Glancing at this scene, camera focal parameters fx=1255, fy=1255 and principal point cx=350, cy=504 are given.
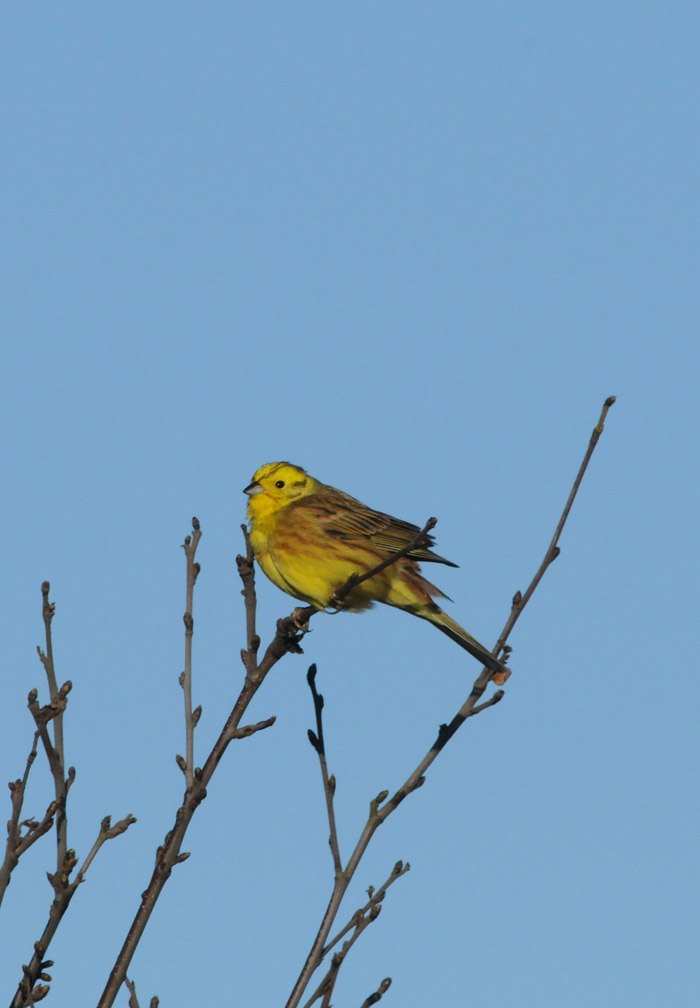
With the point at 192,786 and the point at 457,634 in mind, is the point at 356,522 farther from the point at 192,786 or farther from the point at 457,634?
the point at 192,786

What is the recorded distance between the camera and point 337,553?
7.96 m

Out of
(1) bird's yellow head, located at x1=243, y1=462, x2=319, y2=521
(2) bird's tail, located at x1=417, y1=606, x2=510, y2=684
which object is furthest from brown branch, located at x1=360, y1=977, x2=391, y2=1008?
(1) bird's yellow head, located at x1=243, y1=462, x2=319, y2=521

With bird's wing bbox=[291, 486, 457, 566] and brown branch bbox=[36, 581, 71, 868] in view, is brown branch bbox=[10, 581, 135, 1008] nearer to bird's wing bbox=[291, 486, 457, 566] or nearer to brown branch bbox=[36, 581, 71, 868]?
brown branch bbox=[36, 581, 71, 868]

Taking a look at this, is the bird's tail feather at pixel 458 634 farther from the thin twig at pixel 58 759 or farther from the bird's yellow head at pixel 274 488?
the thin twig at pixel 58 759

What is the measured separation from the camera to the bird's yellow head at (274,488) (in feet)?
28.8

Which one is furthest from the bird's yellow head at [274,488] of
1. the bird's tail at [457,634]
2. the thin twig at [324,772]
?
the thin twig at [324,772]

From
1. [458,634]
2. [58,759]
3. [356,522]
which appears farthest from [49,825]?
[356,522]

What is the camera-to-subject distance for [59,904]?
12.6 ft

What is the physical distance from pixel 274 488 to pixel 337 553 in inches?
44.4

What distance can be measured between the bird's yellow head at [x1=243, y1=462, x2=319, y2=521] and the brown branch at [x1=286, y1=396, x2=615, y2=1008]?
414 centimetres

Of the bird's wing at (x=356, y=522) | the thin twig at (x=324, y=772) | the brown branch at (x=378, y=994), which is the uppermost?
the bird's wing at (x=356, y=522)

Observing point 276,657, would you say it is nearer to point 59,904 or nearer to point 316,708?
point 316,708

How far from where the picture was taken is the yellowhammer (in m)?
7.77

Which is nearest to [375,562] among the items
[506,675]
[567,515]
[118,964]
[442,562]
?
[442,562]
